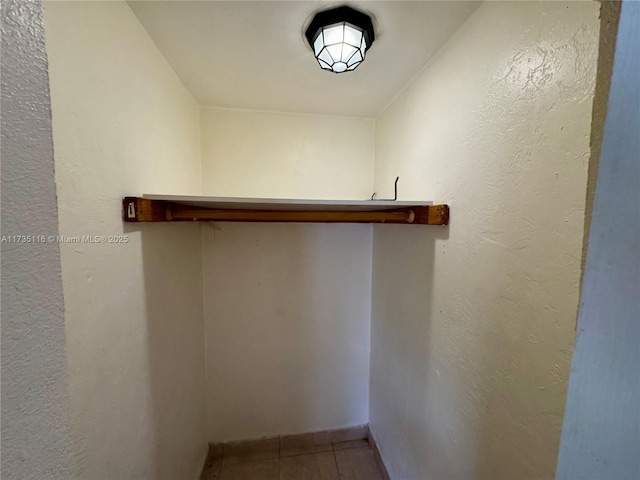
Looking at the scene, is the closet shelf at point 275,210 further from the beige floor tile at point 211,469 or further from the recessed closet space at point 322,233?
the beige floor tile at point 211,469

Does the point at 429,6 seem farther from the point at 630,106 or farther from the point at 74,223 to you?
the point at 74,223

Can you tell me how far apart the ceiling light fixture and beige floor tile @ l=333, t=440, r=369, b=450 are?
2184 mm

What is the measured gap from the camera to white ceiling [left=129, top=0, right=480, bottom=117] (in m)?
0.80

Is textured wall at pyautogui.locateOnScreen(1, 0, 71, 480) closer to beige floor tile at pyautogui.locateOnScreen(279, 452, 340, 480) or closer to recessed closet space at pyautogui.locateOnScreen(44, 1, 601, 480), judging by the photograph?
recessed closet space at pyautogui.locateOnScreen(44, 1, 601, 480)

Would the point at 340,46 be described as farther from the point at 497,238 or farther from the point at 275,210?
the point at 497,238

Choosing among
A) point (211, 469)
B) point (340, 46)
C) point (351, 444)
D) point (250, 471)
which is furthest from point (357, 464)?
point (340, 46)

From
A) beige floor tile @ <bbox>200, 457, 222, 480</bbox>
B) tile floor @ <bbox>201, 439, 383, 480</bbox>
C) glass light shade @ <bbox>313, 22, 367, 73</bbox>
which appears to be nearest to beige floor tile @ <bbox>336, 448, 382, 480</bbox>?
tile floor @ <bbox>201, 439, 383, 480</bbox>

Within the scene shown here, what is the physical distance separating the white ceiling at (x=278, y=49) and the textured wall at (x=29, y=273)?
665 millimetres

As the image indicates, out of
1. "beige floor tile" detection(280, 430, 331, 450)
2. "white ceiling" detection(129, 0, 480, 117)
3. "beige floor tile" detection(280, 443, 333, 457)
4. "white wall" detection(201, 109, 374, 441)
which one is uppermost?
"white ceiling" detection(129, 0, 480, 117)

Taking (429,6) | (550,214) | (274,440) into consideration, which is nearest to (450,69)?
(429,6)

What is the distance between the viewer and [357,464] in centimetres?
161

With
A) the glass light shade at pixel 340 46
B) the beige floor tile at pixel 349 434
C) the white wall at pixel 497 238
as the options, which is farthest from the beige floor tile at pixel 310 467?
the glass light shade at pixel 340 46

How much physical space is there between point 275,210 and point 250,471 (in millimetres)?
1614

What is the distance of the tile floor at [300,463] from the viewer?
1.54m
